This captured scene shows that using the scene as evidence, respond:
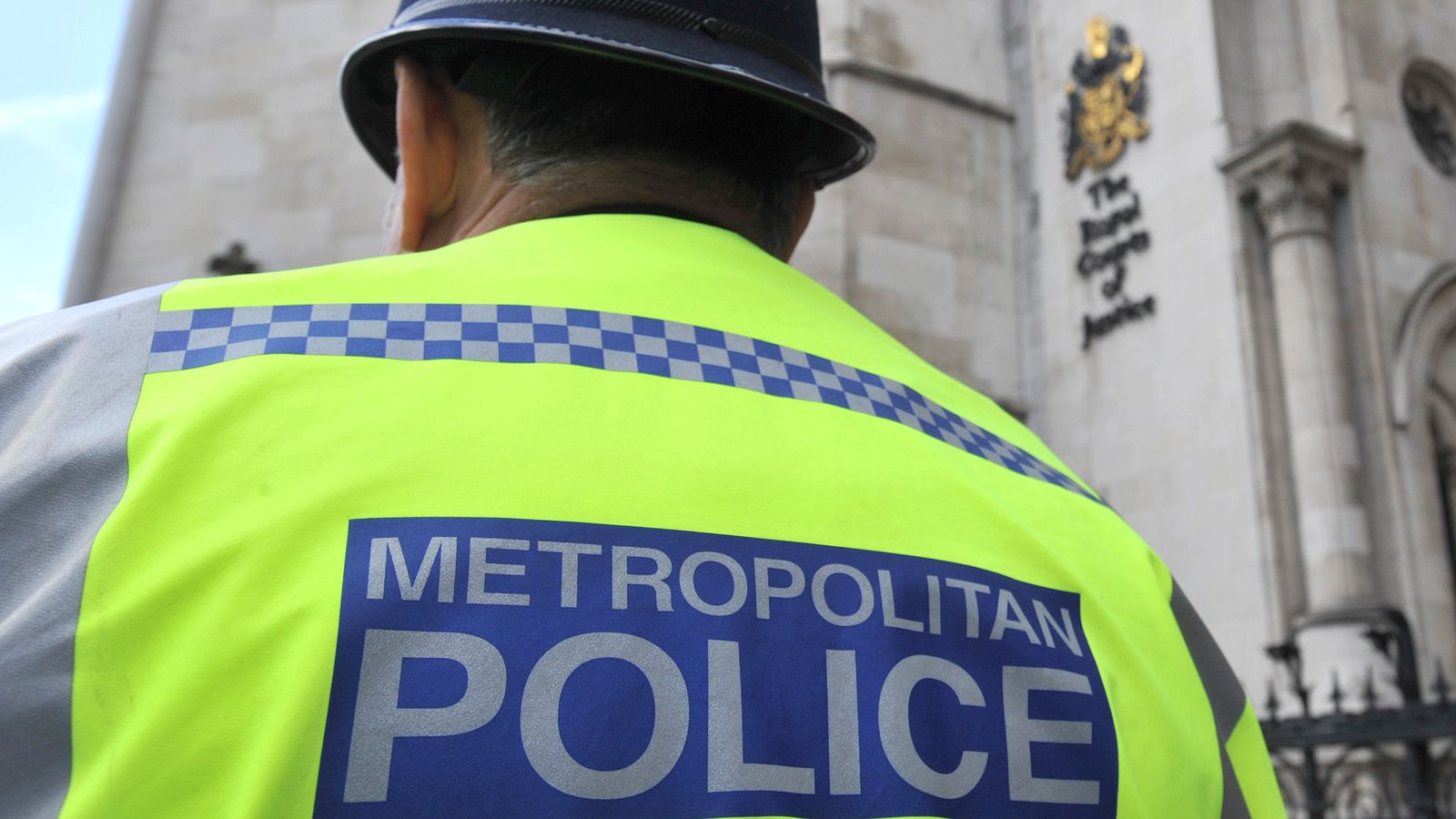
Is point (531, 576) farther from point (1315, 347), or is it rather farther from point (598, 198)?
point (1315, 347)

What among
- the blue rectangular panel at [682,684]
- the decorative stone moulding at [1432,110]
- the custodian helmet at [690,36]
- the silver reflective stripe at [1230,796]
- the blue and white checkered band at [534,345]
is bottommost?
the silver reflective stripe at [1230,796]

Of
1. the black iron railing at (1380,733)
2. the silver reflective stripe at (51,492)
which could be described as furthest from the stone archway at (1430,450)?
the silver reflective stripe at (51,492)

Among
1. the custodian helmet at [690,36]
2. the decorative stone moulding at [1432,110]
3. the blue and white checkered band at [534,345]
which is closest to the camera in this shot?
the blue and white checkered band at [534,345]

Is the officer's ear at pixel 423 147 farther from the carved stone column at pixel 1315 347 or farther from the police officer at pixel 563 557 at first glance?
the carved stone column at pixel 1315 347

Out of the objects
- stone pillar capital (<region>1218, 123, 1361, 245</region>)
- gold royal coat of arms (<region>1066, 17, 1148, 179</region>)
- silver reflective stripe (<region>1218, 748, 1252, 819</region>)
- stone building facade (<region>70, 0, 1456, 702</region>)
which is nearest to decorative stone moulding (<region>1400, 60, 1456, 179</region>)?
stone building facade (<region>70, 0, 1456, 702</region>)

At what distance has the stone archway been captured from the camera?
8516 mm

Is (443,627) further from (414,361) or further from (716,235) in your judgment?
(716,235)

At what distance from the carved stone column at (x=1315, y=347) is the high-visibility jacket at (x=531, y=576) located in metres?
8.07

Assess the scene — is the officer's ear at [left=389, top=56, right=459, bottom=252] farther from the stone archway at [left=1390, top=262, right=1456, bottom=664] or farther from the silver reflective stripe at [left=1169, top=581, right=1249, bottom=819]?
the stone archway at [left=1390, top=262, right=1456, bottom=664]

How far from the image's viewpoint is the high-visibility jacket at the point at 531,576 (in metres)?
0.73

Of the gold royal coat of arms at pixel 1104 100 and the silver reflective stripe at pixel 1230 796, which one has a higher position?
the gold royal coat of arms at pixel 1104 100

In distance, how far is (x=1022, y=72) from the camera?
37.7ft

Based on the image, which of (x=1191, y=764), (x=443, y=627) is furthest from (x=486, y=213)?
(x=1191, y=764)

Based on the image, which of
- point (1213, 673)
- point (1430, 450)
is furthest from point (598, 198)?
point (1430, 450)
